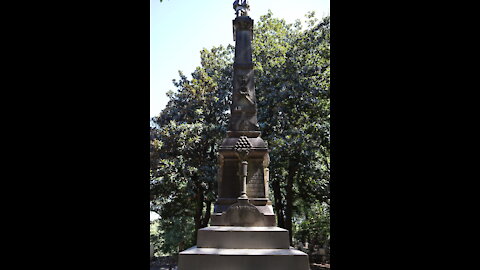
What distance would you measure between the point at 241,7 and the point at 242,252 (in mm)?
8103

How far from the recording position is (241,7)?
12492 millimetres

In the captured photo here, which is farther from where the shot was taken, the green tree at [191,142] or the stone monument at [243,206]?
the green tree at [191,142]

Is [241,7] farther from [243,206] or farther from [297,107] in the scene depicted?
[297,107]

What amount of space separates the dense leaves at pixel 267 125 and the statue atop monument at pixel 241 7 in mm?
6761

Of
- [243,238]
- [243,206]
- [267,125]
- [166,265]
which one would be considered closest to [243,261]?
[243,238]

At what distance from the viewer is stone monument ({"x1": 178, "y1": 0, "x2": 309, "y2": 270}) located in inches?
339

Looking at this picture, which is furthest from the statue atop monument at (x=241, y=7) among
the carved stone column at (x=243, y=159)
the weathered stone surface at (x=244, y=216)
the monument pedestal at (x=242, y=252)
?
the monument pedestal at (x=242, y=252)

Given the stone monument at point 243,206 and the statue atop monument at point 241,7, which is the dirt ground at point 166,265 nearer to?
the stone monument at point 243,206

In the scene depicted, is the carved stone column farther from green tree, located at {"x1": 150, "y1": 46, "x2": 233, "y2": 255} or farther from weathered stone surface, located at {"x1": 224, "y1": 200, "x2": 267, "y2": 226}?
green tree, located at {"x1": 150, "y1": 46, "x2": 233, "y2": 255}

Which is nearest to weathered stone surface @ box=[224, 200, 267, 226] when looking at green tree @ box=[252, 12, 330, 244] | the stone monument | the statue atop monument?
the stone monument

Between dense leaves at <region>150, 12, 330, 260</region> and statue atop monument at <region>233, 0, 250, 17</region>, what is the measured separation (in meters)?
6.76

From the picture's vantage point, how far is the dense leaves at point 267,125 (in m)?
18.8
